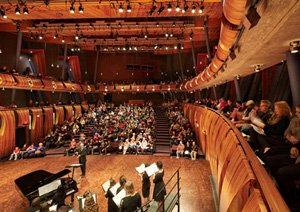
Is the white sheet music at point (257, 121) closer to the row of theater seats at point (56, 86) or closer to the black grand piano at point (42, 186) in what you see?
the black grand piano at point (42, 186)

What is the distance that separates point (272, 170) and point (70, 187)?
4.62 metres

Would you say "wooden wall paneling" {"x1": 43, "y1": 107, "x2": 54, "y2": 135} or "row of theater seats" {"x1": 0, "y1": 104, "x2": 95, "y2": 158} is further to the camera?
"wooden wall paneling" {"x1": 43, "y1": 107, "x2": 54, "y2": 135}

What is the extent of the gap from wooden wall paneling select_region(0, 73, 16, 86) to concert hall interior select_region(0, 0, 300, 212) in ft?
0.21

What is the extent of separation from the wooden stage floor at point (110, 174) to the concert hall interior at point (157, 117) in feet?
0.17

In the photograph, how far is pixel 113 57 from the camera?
71.1 feet

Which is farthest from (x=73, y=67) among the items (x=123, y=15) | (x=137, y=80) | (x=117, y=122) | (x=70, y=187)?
(x=70, y=187)

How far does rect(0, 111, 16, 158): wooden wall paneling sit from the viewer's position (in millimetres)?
9133

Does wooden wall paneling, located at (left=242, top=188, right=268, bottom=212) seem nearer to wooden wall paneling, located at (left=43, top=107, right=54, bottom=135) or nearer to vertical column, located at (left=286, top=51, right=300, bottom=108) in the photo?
vertical column, located at (left=286, top=51, right=300, bottom=108)

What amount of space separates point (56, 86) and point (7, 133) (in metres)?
5.20

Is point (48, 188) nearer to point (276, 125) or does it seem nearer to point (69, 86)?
point (276, 125)

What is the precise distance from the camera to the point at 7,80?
9.29 metres

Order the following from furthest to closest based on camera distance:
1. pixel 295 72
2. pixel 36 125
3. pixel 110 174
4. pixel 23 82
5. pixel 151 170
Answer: pixel 36 125
pixel 23 82
pixel 110 174
pixel 151 170
pixel 295 72

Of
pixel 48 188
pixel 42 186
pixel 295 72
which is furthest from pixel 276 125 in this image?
pixel 42 186

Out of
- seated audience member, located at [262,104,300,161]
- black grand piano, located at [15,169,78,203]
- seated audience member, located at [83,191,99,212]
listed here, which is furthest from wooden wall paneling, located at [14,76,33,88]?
seated audience member, located at [262,104,300,161]
